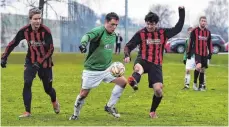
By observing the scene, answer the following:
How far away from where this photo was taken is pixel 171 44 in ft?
156

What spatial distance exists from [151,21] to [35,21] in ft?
6.90

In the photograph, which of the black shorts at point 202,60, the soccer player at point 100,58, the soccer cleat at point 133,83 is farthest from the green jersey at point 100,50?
the black shorts at point 202,60

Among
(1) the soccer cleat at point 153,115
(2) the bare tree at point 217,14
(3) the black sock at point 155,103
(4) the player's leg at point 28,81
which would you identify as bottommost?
(1) the soccer cleat at point 153,115

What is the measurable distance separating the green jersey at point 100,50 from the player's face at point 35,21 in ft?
3.54

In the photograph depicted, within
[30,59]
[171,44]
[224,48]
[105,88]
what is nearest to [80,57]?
[171,44]

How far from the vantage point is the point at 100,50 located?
10.3 m

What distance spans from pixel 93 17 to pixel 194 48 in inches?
1671

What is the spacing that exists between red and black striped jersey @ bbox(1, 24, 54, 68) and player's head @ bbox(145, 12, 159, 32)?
5.94 feet

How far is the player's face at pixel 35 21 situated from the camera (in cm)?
1052

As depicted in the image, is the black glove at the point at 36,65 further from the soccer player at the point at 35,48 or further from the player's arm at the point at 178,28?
the player's arm at the point at 178,28

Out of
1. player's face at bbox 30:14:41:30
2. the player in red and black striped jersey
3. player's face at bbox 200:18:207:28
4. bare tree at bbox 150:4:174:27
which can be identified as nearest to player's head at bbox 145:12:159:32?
the player in red and black striped jersey

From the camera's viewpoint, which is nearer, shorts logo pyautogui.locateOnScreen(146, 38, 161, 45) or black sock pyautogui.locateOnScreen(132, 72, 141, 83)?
black sock pyautogui.locateOnScreen(132, 72, 141, 83)

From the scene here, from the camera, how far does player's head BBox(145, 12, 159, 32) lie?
413 inches

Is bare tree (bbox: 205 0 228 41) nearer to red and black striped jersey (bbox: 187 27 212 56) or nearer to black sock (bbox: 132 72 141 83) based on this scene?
red and black striped jersey (bbox: 187 27 212 56)
